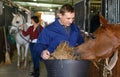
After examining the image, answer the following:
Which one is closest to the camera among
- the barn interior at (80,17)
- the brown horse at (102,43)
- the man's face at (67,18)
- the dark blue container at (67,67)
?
the dark blue container at (67,67)

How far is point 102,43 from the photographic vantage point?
2773 mm

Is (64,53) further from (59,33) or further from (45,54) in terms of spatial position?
(59,33)

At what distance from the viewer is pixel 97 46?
280 centimetres

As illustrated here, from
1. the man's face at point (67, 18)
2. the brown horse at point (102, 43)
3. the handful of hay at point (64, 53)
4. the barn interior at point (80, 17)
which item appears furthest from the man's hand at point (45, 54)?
the barn interior at point (80, 17)

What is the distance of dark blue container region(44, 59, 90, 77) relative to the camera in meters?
2.55

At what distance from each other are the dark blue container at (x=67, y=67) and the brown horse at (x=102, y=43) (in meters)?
0.21

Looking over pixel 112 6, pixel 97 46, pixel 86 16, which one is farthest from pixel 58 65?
pixel 86 16

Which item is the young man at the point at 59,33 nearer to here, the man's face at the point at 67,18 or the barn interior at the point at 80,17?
the man's face at the point at 67,18

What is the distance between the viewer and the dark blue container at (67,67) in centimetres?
255

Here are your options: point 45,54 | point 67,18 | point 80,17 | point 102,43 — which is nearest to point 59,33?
point 67,18

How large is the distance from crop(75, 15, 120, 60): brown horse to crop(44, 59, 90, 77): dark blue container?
0.67 feet

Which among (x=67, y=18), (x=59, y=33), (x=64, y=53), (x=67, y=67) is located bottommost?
(x=67, y=67)

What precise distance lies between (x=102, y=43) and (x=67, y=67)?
427 mm

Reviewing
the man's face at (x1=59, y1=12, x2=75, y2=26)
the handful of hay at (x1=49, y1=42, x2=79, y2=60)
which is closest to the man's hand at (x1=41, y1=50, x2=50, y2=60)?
the handful of hay at (x1=49, y1=42, x2=79, y2=60)
